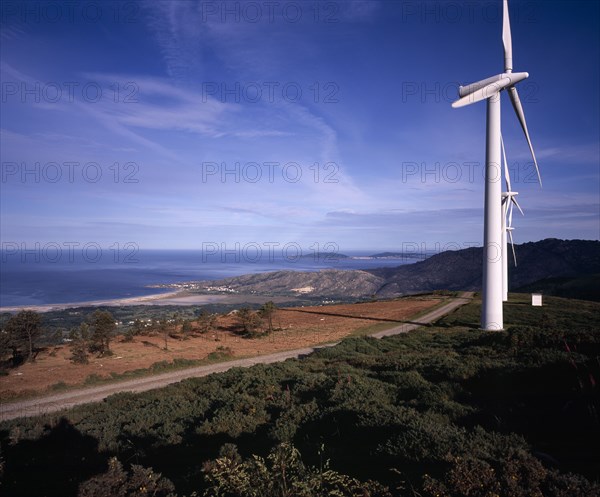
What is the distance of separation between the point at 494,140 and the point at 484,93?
3130 mm

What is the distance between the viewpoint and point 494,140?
24.2m

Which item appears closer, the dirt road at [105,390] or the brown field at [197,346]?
the dirt road at [105,390]

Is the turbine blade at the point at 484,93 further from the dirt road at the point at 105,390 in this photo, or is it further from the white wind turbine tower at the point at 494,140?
the dirt road at the point at 105,390

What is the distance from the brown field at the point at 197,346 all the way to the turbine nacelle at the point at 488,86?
2012 centimetres

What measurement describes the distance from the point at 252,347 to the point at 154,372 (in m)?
8.66

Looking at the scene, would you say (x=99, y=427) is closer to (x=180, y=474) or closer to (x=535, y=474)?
(x=180, y=474)

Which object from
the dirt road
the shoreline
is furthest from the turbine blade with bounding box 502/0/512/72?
the shoreline

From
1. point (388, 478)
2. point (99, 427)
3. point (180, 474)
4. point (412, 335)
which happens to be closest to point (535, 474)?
point (388, 478)

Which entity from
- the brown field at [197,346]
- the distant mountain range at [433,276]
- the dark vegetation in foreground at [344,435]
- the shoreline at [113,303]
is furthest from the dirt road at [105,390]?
the distant mountain range at [433,276]

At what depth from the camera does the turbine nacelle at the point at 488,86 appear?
77.8 ft

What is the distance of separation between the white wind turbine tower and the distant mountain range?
98.6 m

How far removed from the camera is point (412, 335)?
2777 centimetres

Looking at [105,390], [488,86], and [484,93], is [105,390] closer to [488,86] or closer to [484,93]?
[484,93]

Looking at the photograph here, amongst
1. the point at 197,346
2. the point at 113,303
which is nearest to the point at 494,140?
the point at 197,346
